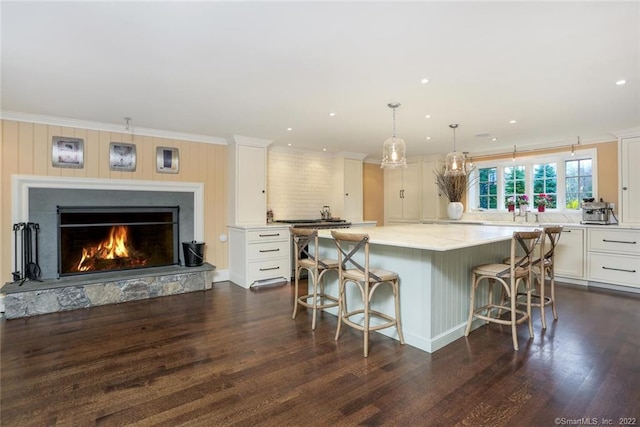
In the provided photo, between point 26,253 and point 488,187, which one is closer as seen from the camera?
point 26,253

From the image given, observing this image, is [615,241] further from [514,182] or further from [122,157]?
[122,157]

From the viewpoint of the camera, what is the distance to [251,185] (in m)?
5.26

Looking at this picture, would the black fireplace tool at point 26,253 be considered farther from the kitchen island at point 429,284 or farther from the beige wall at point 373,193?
the beige wall at point 373,193

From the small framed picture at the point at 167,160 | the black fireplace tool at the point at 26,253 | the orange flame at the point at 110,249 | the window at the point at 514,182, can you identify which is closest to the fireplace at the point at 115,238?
the orange flame at the point at 110,249

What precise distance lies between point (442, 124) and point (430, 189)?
2654 millimetres

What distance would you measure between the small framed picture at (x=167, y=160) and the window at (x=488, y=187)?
557cm

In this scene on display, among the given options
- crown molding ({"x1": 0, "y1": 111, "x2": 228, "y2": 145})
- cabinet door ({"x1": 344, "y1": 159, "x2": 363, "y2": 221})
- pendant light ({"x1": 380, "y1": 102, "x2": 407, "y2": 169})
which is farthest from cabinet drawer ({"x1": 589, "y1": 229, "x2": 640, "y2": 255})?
crown molding ({"x1": 0, "y1": 111, "x2": 228, "y2": 145})

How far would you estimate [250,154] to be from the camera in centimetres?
524

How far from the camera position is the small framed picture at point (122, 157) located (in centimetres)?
439

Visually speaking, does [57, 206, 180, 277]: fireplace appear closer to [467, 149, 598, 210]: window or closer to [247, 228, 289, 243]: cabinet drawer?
[247, 228, 289, 243]: cabinet drawer

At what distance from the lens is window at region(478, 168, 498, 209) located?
21.0 ft

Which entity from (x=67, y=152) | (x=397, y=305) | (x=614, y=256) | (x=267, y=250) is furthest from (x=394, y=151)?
(x=67, y=152)

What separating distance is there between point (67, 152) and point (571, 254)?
23.3 ft

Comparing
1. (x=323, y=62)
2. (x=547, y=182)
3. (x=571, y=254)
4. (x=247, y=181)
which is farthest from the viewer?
(x=547, y=182)
